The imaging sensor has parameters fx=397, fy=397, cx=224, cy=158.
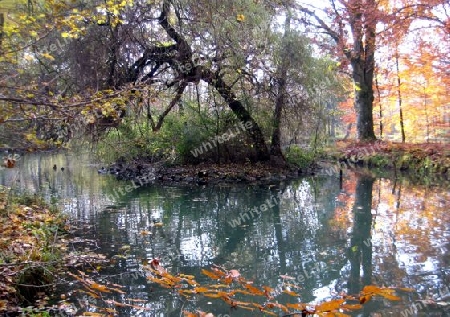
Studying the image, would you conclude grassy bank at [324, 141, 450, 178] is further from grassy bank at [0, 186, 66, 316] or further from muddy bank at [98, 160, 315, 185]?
grassy bank at [0, 186, 66, 316]

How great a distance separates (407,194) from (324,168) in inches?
277

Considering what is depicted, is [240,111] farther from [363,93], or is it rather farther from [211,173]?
[363,93]

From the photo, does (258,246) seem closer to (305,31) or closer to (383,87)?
(305,31)

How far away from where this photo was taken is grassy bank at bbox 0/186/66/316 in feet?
11.4

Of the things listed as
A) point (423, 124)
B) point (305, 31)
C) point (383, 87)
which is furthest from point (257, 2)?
point (423, 124)

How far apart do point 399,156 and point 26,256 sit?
1591cm

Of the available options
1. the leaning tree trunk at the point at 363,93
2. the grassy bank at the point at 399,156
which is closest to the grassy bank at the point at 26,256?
the grassy bank at the point at 399,156

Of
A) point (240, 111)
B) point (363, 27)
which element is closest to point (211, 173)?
point (240, 111)

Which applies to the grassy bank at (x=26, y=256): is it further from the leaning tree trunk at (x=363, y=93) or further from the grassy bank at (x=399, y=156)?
the leaning tree trunk at (x=363, y=93)

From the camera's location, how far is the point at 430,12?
11.6m

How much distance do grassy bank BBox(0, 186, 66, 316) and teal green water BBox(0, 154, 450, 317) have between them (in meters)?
0.40

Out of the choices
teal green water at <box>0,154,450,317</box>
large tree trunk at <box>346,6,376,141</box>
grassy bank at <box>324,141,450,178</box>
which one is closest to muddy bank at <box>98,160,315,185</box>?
teal green water at <box>0,154,450,317</box>

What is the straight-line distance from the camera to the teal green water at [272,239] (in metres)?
4.59

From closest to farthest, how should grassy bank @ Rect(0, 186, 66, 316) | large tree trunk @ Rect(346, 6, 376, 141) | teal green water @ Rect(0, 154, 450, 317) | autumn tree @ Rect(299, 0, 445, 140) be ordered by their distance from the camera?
1. grassy bank @ Rect(0, 186, 66, 316)
2. teal green water @ Rect(0, 154, 450, 317)
3. autumn tree @ Rect(299, 0, 445, 140)
4. large tree trunk @ Rect(346, 6, 376, 141)
